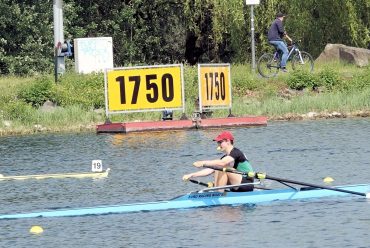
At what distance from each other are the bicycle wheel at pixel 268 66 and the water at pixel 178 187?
386cm

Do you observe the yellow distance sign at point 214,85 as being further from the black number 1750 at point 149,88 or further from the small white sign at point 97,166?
the small white sign at point 97,166

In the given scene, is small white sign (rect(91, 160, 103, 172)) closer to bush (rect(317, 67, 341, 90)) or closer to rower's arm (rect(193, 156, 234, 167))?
rower's arm (rect(193, 156, 234, 167))

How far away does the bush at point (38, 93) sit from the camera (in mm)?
41625

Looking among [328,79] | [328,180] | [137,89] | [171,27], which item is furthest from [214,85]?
[171,27]

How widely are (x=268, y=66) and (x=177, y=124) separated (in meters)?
6.35

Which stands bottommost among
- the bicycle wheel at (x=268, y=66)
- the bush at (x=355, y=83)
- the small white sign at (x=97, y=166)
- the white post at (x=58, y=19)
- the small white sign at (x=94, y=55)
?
the small white sign at (x=97, y=166)

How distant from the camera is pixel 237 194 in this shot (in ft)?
77.2

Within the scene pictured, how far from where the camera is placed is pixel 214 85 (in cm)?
3909

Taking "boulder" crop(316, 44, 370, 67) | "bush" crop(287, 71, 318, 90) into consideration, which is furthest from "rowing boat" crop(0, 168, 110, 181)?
"boulder" crop(316, 44, 370, 67)

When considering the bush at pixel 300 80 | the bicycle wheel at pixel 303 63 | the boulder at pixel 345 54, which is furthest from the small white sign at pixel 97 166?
the boulder at pixel 345 54

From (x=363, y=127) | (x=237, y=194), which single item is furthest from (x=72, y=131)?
(x=237, y=194)

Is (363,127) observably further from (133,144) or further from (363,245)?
(363,245)

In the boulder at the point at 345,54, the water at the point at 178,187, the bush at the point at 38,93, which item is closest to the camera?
the water at the point at 178,187

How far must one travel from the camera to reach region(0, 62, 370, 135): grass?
4038 cm
